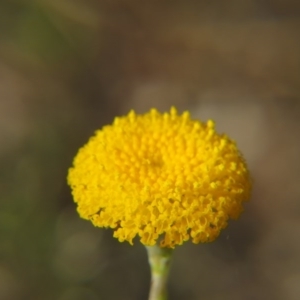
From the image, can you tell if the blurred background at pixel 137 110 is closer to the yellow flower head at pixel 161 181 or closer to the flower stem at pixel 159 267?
the flower stem at pixel 159 267

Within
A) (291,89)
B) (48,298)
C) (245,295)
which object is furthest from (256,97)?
(48,298)

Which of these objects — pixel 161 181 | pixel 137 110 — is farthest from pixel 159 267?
pixel 137 110

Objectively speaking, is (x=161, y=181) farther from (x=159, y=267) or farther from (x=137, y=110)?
(x=137, y=110)

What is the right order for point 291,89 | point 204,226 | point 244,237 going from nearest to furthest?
1. point 204,226
2. point 244,237
3. point 291,89

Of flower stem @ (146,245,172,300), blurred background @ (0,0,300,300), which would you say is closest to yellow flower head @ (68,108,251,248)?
flower stem @ (146,245,172,300)

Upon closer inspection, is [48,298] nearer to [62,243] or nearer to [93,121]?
[62,243]

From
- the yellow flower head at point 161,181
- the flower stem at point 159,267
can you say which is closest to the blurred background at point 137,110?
the flower stem at point 159,267

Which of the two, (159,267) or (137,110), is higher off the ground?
(137,110)
